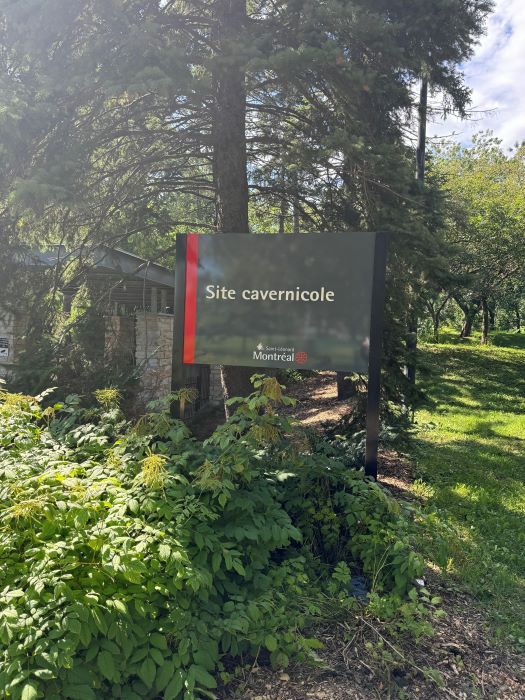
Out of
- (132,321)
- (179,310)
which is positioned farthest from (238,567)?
(132,321)

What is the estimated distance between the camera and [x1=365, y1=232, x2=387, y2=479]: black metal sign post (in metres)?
4.19

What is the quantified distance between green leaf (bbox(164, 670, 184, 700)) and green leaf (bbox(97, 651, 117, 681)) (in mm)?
244

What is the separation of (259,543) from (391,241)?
146 inches

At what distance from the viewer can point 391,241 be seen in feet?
18.3

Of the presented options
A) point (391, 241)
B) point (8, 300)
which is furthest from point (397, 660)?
point (8, 300)

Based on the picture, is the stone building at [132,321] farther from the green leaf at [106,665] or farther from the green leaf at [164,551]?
the green leaf at [106,665]

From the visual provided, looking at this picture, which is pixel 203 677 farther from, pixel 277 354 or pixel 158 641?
pixel 277 354

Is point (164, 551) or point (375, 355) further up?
point (375, 355)

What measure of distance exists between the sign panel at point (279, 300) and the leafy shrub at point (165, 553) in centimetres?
97

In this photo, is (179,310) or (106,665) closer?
(106,665)

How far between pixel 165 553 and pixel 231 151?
5.00 m

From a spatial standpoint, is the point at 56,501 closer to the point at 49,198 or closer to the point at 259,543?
the point at 259,543

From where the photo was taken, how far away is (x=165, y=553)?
91.7 inches

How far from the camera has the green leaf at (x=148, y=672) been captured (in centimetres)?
222
